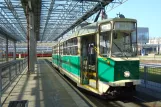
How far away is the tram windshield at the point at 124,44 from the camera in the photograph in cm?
1068

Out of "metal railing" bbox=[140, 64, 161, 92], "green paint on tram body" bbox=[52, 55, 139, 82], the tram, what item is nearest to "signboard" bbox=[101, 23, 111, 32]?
the tram

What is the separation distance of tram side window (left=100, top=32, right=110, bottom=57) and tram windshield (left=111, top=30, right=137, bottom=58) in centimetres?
24

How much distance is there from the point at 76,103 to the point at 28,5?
1441 centimetres

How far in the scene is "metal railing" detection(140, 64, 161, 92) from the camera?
12539 mm

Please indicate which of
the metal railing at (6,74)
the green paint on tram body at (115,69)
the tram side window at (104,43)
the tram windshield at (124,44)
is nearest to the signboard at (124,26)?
the tram windshield at (124,44)

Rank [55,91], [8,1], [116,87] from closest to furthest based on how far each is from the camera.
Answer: [116,87] → [55,91] → [8,1]

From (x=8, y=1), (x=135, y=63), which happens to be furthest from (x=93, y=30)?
(x=8, y=1)

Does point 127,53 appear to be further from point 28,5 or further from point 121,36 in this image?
point 28,5

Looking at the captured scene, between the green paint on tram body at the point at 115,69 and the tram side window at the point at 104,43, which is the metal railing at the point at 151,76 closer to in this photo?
the green paint on tram body at the point at 115,69

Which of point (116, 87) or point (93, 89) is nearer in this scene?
point (116, 87)

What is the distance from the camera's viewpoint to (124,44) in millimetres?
10945

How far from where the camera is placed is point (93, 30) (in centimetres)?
1167

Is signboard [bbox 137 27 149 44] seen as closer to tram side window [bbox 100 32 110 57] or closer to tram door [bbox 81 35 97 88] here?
tram door [bbox 81 35 97 88]

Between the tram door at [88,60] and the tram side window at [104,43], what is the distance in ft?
2.35
